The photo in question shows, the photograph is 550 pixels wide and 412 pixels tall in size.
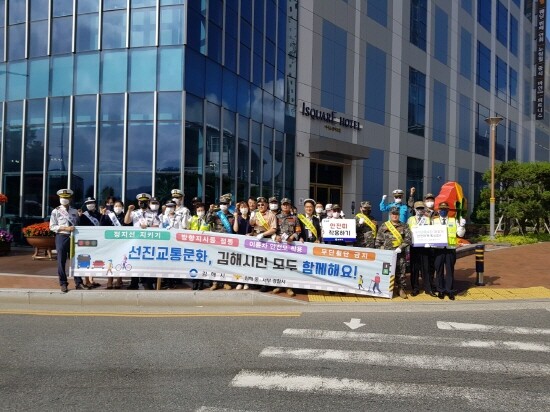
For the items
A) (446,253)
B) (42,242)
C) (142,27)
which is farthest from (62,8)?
(446,253)

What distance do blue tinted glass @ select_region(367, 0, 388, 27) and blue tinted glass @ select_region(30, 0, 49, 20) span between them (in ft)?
61.4

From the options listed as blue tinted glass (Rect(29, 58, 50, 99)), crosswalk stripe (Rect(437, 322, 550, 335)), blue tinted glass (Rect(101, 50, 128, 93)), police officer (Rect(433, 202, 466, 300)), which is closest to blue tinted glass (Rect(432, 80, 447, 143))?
blue tinted glass (Rect(101, 50, 128, 93))

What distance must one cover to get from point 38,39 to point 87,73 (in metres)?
2.75

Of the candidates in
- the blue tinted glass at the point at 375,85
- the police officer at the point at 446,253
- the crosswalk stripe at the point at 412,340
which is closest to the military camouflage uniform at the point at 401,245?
the police officer at the point at 446,253

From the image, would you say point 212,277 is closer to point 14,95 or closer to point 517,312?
point 517,312

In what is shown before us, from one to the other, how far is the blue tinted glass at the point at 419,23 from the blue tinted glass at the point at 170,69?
21.9 meters

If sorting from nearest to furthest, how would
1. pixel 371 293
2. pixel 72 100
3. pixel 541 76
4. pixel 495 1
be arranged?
pixel 371 293, pixel 72 100, pixel 495 1, pixel 541 76

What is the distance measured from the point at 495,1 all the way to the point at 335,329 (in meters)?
48.8

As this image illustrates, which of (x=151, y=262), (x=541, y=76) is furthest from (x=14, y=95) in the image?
(x=541, y=76)

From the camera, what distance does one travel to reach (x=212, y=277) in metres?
9.94

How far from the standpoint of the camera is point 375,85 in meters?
30.8

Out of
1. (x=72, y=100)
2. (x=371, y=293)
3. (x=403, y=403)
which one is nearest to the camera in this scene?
(x=403, y=403)

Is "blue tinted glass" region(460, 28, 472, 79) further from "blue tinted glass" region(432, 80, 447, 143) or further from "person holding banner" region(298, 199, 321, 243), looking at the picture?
"person holding banner" region(298, 199, 321, 243)

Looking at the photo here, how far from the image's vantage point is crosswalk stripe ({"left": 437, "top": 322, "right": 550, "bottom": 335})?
7.38 metres
